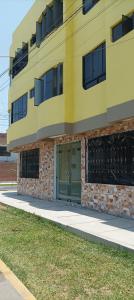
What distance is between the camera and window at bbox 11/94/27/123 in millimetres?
22234

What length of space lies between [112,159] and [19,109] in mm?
11386

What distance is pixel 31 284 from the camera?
5703mm

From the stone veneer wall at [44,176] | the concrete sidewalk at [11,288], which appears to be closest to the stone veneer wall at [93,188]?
the stone veneer wall at [44,176]

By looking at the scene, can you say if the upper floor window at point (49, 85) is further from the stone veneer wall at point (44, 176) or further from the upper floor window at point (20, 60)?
the upper floor window at point (20, 60)

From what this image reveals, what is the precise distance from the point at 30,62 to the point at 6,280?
16.3 meters

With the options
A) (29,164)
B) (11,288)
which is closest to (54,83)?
(29,164)

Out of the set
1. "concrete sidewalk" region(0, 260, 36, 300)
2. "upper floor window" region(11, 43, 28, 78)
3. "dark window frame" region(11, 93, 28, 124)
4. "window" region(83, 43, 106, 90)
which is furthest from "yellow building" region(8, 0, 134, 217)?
"concrete sidewalk" region(0, 260, 36, 300)

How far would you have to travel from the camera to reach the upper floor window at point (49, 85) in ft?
Result: 52.2

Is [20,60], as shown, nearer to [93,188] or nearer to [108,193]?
[93,188]

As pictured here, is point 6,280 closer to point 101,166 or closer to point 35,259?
point 35,259

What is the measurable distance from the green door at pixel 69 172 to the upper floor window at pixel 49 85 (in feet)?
7.92

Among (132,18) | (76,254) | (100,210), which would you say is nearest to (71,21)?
(132,18)

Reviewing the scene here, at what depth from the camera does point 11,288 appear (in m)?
5.55

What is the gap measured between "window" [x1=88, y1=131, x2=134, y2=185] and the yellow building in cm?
3
